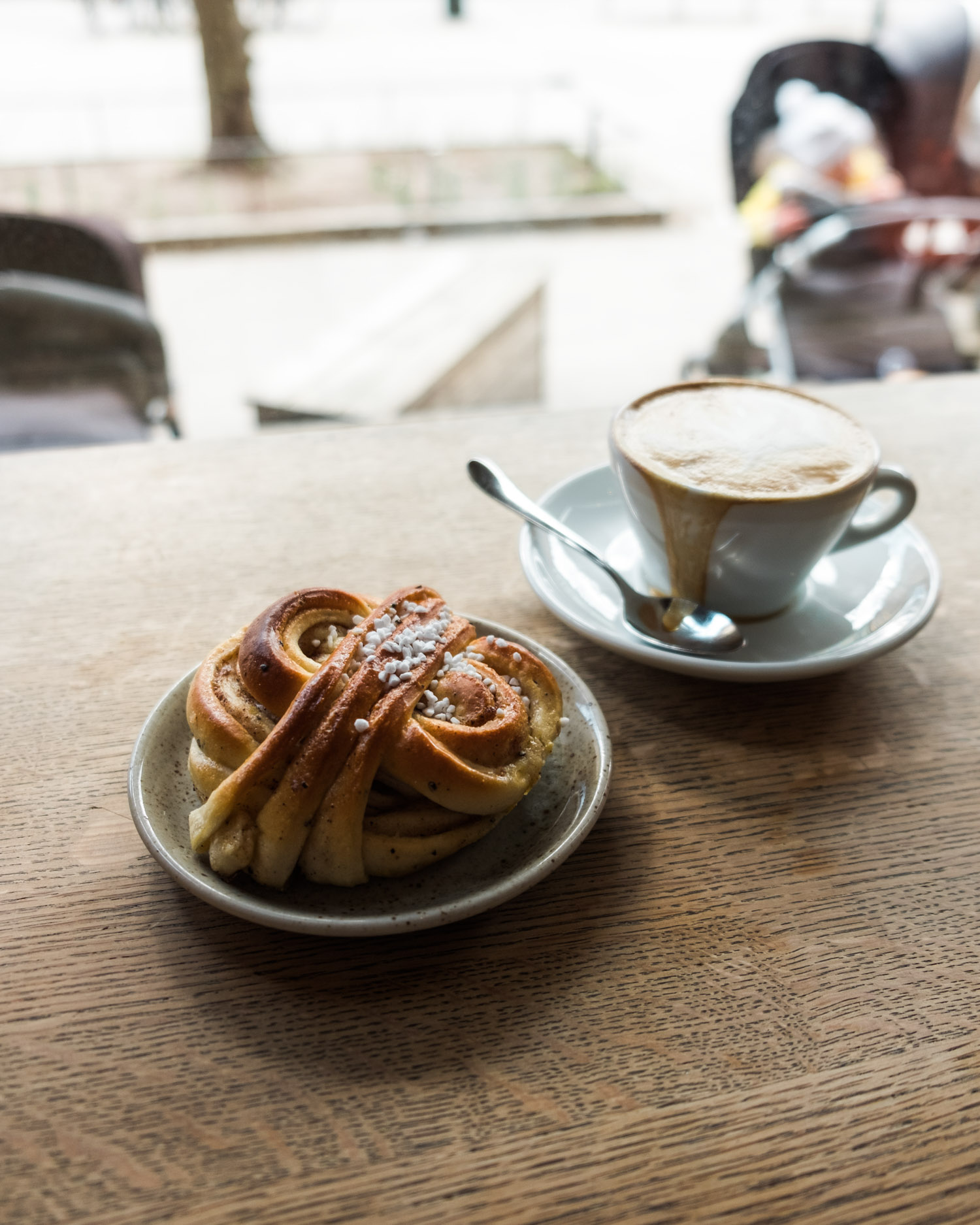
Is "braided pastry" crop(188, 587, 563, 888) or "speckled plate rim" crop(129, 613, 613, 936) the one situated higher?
"braided pastry" crop(188, 587, 563, 888)

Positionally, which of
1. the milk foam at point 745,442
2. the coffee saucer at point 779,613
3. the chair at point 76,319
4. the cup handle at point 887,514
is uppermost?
the milk foam at point 745,442

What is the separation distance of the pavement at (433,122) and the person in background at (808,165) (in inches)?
12.7

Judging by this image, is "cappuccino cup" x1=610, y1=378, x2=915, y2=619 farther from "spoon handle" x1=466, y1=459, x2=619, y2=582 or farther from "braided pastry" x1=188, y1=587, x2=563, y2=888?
"braided pastry" x1=188, y1=587, x2=563, y2=888

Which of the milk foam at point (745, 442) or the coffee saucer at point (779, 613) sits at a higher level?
the milk foam at point (745, 442)

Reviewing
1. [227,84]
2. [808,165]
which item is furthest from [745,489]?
[227,84]

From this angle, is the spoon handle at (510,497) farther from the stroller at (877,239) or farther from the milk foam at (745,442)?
the stroller at (877,239)

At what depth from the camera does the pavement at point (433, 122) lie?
253 cm

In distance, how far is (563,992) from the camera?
44cm

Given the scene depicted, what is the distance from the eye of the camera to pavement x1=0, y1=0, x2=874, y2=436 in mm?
2525

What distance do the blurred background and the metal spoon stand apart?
137 cm

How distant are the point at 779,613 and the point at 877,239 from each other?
149cm

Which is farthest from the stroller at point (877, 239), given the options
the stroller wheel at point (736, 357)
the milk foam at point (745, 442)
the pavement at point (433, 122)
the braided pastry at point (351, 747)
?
the braided pastry at point (351, 747)

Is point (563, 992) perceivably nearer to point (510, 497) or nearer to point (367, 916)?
point (367, 916)

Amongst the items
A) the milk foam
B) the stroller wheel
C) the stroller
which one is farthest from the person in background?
the milk foam
